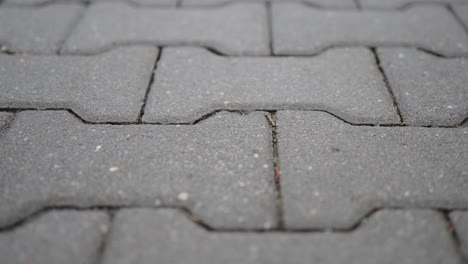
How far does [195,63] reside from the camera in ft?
5.43

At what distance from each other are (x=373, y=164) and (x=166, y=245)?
62 centimetres

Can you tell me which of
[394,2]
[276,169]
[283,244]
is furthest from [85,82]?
[394,2]

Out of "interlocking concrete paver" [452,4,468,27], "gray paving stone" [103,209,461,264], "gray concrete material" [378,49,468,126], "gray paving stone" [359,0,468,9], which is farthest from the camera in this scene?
"gray paving stone" [359,0,468,9]

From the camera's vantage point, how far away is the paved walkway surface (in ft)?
3.40

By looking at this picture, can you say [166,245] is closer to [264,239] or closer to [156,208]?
[156,208]

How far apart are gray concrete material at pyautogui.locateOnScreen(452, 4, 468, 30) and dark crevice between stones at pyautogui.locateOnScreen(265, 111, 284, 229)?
1138mm

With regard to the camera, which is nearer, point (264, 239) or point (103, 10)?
point (264, 239)

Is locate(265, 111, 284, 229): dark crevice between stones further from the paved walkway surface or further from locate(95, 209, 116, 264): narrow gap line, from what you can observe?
locate(95, 209, 116, 264): narrow gap line

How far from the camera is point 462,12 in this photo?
79.7 inches

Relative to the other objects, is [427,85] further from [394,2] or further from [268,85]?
[394,2]

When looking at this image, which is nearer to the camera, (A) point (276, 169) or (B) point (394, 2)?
(A) point (276, 169)

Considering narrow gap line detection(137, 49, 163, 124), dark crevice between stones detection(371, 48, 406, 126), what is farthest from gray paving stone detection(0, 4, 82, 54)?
dark crevice between stones detection(371, 48, 406, 126)

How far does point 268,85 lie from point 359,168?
1.58 ft

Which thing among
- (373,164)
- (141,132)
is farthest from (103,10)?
(373,164)
